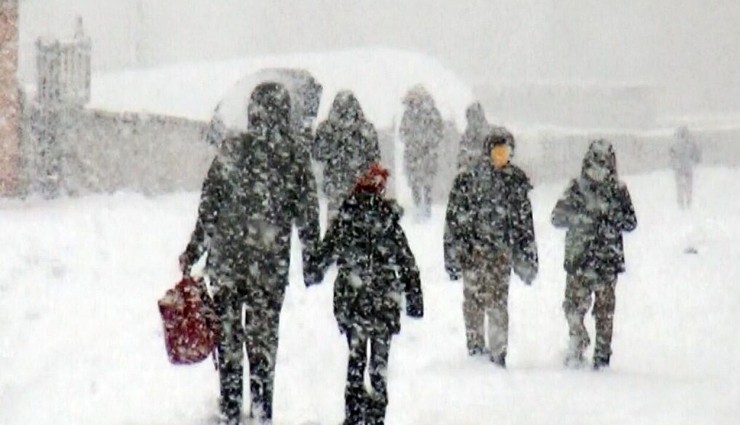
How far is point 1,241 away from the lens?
12852 mm

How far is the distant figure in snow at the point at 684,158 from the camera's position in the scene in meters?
23.9

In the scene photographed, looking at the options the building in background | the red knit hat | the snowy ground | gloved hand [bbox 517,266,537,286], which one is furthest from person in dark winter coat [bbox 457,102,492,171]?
the red knit hat

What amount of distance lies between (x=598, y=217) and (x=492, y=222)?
797 mm

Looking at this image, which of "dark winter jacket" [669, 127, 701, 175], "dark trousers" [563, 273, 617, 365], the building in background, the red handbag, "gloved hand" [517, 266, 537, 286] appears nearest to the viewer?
the red handbag

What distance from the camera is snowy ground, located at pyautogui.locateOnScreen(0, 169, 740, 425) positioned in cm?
720

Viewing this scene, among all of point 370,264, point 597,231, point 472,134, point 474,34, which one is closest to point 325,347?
point 597,231

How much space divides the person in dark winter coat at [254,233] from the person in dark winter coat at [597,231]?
10.2 ft

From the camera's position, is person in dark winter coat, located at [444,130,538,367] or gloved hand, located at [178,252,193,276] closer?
gloved hand, located at [178,252,193,276]

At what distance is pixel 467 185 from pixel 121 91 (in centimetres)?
2210

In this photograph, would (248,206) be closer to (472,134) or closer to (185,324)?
(185,324)

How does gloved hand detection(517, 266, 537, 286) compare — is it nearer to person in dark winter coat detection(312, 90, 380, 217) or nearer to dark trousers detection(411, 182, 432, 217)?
person in dark winter coat detection(312, 90, 380, 217)

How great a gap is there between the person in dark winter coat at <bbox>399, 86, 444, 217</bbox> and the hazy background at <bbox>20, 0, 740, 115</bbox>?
859 inches

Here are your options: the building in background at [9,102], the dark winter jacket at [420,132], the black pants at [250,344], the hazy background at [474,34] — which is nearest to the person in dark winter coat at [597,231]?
the black pants at [250,344]

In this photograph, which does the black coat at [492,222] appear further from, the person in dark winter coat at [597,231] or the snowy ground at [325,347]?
the snowy ground at [325,347]
